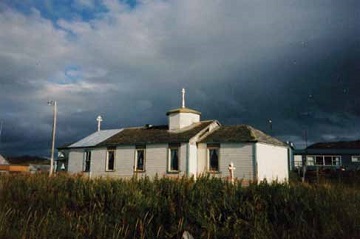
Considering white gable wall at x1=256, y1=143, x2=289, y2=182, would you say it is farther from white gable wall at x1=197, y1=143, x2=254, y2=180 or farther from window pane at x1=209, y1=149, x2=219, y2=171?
window pane at x1=209, y1=149, x2=219, y2=171

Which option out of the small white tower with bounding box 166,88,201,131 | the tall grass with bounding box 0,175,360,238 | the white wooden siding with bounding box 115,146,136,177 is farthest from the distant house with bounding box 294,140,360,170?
the tall grass with bounding box 0,175,360,238

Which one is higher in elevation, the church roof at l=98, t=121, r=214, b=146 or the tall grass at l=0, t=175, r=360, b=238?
the church roof at l=98, t=121, r=214, b=146

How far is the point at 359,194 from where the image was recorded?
9547mm

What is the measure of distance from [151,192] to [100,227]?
2477 mm

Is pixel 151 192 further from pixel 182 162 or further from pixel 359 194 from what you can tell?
pixel 182 162

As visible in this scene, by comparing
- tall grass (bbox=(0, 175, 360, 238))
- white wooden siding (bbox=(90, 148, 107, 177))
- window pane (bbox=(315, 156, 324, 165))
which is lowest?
tall grass (bbox=(0, 175, 360, 238))

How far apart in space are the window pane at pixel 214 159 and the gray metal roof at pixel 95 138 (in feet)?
35.3

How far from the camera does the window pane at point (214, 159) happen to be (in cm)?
2388

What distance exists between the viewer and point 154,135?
2666 cm

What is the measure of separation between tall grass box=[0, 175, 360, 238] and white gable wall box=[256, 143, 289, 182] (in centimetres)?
1137

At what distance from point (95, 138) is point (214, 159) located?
12.7 meters

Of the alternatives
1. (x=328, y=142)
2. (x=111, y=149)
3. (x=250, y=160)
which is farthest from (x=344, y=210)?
(x=328, y=142)

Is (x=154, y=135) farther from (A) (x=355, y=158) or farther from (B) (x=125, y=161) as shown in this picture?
(A) (x=355, y=158)

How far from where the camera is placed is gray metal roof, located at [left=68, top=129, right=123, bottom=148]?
30797mm
